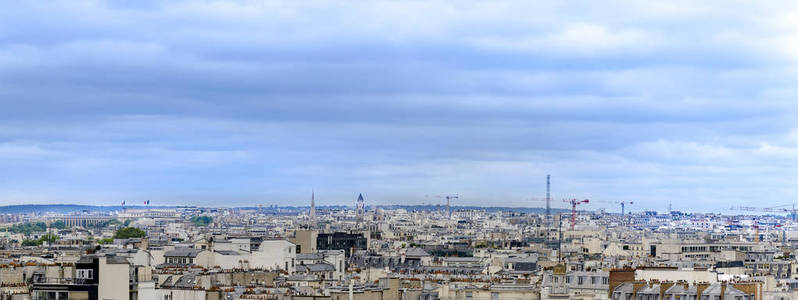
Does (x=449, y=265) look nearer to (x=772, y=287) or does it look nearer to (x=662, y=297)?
(x=772, y=287)

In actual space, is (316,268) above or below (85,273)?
below

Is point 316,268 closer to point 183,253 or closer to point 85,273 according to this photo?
point 183,253

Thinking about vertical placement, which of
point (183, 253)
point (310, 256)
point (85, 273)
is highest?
point (85, 273)

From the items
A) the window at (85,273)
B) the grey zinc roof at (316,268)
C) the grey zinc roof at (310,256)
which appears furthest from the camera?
the grey zinc roof at (310,256)

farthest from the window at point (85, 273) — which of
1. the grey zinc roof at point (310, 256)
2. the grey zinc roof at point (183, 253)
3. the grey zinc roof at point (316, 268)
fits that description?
the grey zinc roof at point (310, 256)

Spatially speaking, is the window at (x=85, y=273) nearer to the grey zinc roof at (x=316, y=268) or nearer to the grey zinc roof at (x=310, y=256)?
the grey zinc roof at (x=316, y=268)

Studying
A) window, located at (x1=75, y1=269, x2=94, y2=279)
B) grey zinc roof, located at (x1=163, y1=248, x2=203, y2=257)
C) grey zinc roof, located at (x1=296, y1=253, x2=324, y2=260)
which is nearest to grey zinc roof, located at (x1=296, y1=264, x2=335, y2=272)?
grey zinc roof, located at (x1=296, y1=253, x2=324, y2=260)

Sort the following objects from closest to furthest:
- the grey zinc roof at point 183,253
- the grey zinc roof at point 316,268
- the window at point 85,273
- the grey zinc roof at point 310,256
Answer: the window at point 85,273
the grey zinc roof at point 316,268
the grey zinc roof at point 183,253
the grey zinc roof at point 310,256

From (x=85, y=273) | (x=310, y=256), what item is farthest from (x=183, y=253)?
(x=85, y=273)

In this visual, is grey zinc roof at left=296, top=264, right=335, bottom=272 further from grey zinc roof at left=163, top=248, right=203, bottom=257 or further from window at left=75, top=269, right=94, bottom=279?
window at left=75, top=269, right=94, bottom=279

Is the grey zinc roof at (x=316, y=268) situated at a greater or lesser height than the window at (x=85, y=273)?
lesser

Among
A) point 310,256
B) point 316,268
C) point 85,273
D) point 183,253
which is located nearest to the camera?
point 85,273

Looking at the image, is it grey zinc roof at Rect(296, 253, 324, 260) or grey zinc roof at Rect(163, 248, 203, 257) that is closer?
grey zinc roof at Rect(163, 248, 203, 257)
